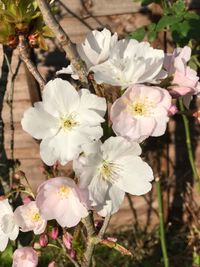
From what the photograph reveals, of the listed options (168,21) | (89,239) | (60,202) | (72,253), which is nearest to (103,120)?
(60,202)

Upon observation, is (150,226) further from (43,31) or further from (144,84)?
(144,84)

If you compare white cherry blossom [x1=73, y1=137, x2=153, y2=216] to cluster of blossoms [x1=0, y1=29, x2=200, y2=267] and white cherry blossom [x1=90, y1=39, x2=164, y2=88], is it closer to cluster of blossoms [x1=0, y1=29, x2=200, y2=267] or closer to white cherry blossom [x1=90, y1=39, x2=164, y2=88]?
cluster of blossoms [x1=0, y1=29, x2=200, y2=267]

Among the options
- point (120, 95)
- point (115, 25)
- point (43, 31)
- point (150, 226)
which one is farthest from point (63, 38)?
point (150, 226)

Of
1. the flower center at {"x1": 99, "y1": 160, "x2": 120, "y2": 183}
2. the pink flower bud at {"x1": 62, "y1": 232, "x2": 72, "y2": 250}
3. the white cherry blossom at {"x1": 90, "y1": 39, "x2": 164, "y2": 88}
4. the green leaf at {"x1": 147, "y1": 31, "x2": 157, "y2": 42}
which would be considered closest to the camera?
the white cherry blossom at {"x1": 90, "y1": 39, "x2": 164, "y2": 88}

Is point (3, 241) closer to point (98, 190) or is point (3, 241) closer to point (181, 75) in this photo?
point (98, 190)

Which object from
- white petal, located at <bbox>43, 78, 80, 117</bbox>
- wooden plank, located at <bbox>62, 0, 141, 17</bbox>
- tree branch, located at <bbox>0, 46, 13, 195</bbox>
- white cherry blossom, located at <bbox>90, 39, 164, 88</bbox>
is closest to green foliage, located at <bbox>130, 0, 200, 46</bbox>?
wooden plank, located at <bbox>62, 0, 141, 17</bbox>

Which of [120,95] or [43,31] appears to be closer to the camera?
[120,95]

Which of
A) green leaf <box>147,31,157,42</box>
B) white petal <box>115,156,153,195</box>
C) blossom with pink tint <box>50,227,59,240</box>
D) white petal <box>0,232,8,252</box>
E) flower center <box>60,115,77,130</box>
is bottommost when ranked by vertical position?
blossom with pink tint <box>50,227,59,240</box>
